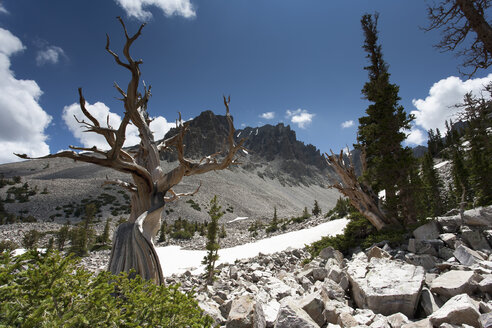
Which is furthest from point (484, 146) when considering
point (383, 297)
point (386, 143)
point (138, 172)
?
point (138, 172)

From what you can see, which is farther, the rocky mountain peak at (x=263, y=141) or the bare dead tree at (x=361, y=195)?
the rocky mountain peak at (x=263, y=141)

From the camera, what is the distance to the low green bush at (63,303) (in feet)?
4.43

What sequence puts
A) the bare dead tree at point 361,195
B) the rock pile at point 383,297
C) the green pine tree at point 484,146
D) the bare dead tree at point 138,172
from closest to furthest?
the rock pile at point 383,297, the bare dead tree at point 138,172, the green pine tree at point 484,146, the bare dead tree at point 361,195

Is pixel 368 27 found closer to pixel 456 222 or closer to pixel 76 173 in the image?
pixel 456 222

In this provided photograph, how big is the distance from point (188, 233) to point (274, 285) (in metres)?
25.5

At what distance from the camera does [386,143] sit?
9938 millimetres

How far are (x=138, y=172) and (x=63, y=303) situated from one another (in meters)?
2.82

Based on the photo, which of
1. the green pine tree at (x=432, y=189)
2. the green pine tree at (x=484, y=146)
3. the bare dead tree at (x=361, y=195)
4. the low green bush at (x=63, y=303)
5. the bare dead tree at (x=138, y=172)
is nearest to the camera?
the low green bush at (x=63, y=303)

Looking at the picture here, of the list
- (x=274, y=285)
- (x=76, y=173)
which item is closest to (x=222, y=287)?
(x=274, y=285)

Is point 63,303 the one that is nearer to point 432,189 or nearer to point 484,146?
point 484,146

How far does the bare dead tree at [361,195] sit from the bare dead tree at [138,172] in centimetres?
713

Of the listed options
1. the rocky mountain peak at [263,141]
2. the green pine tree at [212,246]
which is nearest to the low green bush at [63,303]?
the green pine tree at [212,246]

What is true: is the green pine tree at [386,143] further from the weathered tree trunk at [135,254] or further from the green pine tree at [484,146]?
the weathered tree trunk at [135,254]

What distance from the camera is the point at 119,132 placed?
3.52m
